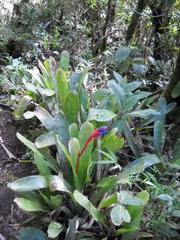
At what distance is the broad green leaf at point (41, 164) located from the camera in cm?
192

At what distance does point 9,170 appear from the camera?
247 cm

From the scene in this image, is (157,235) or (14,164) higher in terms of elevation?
(14,164)

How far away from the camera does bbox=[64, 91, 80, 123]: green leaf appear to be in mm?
2176

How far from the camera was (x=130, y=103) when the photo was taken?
2342 millimetres

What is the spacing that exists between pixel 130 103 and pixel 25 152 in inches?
32.5

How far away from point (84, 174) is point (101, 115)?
377 mm

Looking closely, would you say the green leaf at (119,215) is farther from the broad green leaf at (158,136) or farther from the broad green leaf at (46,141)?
the broad green leaf at (158,136)

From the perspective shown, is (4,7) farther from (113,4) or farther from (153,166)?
(153,166)

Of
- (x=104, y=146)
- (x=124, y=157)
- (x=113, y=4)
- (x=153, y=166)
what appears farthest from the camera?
(x=113, y=4)

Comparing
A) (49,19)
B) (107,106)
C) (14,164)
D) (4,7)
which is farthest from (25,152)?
(4,7)

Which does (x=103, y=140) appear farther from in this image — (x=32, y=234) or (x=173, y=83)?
(x=173, y=83)

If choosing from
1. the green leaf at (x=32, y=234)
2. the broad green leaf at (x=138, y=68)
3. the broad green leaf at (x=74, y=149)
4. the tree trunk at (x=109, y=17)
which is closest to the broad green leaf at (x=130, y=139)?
the broad green leaf at (x=74, y=149)

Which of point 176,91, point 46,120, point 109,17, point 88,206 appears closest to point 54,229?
point 88,206

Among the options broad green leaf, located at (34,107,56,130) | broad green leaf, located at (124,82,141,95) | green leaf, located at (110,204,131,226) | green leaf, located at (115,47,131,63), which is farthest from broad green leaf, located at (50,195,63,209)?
green leaf, located at (115,47,131,63)
